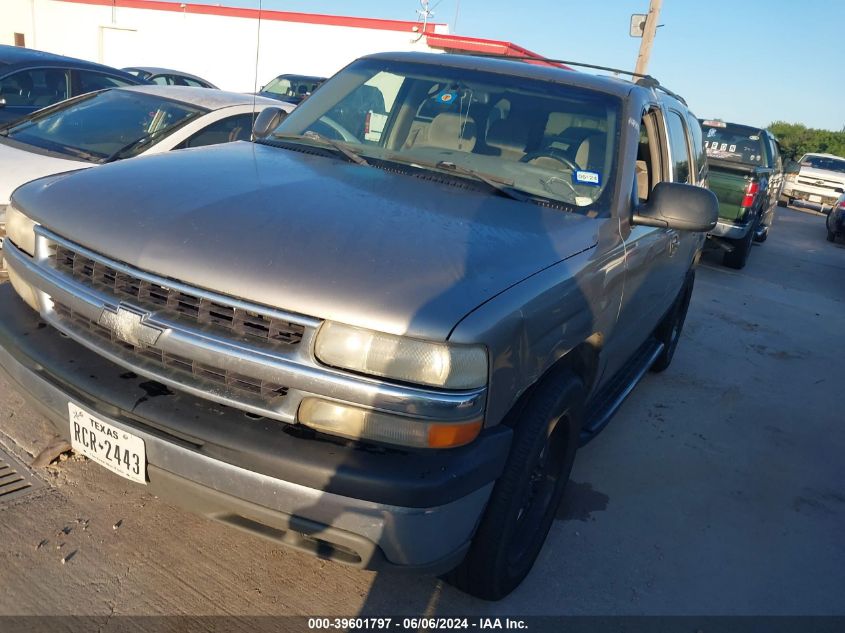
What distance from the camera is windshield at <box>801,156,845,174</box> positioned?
21734 millimetres

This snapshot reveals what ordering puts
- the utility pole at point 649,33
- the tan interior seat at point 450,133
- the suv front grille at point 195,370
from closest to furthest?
1. the suv front grille at point 195,370
2. the tan interior seat at point 450,133
3. the utility pole at point 649,33

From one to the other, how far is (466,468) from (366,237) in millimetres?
775

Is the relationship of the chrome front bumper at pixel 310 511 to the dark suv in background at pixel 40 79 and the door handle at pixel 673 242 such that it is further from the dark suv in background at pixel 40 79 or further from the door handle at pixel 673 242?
the dark suv in background at pixel 40 79

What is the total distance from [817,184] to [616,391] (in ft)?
65.6

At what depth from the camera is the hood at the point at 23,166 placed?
192 inches

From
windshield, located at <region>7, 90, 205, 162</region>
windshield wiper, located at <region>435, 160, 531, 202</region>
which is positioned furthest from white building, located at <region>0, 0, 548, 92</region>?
windshield wiper, located at <region>435, 160, 531, 202</region>

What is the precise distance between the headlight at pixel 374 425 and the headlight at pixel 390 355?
0.37ft

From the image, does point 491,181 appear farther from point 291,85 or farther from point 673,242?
point 291,85

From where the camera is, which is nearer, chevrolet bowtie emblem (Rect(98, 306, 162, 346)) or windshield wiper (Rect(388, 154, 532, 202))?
chevrolet bowtie emblem (Rect(98, 306, 162, 346))

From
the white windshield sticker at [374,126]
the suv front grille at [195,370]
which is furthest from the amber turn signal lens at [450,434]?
the white windshield sticker at [374,126]

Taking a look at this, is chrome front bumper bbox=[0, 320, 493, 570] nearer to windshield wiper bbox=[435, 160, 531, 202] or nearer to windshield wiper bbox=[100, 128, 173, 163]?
windshield wiper bbox=[435, 160, 531, 202]

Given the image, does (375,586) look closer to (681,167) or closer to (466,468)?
(466,468)

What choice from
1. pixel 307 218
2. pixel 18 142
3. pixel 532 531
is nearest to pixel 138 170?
pixel 307 218

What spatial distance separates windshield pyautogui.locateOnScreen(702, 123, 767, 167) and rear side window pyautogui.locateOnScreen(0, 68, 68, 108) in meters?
9.34
